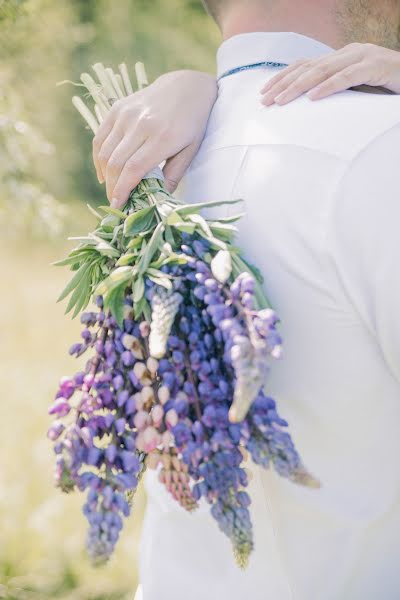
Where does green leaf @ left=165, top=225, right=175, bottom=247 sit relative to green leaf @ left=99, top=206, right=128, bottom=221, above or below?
below

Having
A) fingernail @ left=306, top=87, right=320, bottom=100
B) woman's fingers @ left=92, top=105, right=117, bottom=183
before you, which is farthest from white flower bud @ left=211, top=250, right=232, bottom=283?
woman's fingers @ left=92, top=105, right=117, bottom=183

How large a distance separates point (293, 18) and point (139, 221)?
19.9 inches

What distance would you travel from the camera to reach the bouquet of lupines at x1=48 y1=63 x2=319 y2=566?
91 cm

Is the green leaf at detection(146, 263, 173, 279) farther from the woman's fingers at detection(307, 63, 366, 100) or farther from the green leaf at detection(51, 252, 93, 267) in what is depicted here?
the woman's fingers at detection(307, 63, 366, 100)

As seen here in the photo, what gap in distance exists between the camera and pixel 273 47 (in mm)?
1354

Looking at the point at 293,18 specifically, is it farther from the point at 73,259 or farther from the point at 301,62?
the point at 73,259

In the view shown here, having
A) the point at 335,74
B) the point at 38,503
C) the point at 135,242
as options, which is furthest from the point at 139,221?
the point at 38,503

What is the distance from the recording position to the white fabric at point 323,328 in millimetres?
1018

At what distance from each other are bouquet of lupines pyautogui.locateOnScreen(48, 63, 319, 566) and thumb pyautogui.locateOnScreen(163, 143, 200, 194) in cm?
25

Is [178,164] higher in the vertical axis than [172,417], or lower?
higher

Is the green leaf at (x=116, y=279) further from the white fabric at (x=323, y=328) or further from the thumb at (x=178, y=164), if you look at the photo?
the thumb at (x=178, y=164)

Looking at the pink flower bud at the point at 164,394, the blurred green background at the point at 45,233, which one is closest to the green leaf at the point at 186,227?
the pink flower bud at the point at 164,394

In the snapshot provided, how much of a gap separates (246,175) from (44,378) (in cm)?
519

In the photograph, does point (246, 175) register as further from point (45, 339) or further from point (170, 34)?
point (170, 34)
